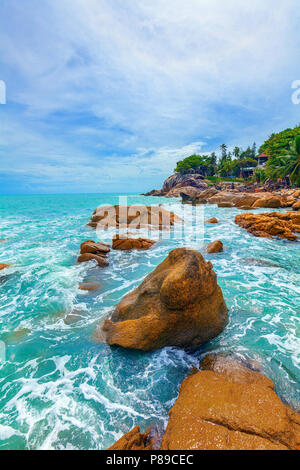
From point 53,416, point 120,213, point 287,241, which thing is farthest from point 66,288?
point 120,213

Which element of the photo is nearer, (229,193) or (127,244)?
(127,244)

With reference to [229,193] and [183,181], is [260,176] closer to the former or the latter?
[229,193]

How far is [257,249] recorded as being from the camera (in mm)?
11109

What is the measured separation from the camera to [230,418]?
2.43m

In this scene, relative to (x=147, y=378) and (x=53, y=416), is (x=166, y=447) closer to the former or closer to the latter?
(x=147, y=378)

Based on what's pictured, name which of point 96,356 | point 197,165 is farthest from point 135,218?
point 197,165

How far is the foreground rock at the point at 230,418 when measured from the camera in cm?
221

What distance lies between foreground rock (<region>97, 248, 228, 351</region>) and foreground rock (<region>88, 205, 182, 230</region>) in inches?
518

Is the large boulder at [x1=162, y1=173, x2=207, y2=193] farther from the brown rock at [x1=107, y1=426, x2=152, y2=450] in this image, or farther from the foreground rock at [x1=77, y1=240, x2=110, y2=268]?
the brown rock at [x1=107, y1=426, x2=152, y2=450]

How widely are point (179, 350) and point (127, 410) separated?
1384 millimetres

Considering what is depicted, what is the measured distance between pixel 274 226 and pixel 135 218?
1113 centimetres

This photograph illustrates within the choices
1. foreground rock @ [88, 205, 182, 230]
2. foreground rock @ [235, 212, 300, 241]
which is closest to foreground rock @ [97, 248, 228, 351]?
foreground rock @ [235, 212, 300, 241]

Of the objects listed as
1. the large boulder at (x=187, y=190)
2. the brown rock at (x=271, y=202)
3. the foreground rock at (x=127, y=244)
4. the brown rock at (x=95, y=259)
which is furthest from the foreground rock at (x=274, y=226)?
the large boulder at (x=187, y=190)
